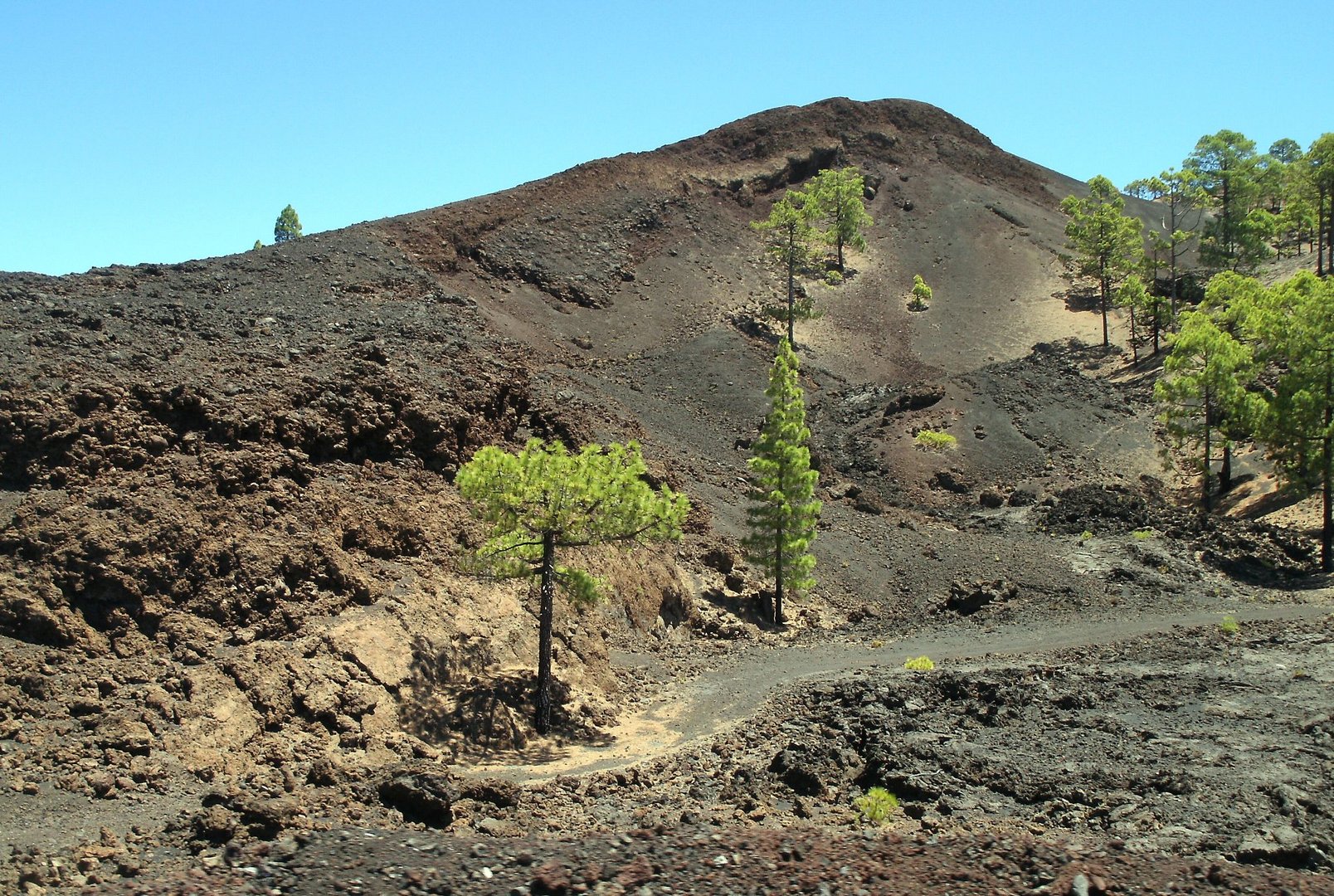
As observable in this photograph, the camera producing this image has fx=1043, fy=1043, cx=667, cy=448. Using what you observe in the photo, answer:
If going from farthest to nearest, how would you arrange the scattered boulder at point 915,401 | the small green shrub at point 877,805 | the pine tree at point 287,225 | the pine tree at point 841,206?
the pine tree at point 287,225 < the pine tree at point 841,206 < the scattered boulder at point 915,401 < the small green shrub at point 877,805

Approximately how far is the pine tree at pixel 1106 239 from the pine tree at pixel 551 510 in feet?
164

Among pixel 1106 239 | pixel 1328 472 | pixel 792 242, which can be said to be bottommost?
pixel 1328 472

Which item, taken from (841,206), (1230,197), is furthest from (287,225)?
(1230,197)

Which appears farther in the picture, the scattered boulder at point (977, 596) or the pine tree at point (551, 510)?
the scattered boulder at point (977, 596)

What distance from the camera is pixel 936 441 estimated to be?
48.6 metres

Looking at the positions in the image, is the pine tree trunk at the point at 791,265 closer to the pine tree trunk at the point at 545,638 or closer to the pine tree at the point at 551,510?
the pine tree at the point at 551,510

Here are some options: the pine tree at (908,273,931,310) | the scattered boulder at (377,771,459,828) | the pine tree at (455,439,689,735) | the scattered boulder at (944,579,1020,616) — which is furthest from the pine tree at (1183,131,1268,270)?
the scattered boulder at (377,771,459,828)

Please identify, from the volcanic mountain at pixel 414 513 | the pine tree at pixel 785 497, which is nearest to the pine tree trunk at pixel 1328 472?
the volcanic mountain at pixel 414 513

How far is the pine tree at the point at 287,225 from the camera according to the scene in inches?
3890

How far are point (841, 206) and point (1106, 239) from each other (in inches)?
759

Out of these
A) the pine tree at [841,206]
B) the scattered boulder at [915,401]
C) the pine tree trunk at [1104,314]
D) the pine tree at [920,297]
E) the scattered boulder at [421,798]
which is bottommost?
the scattered boulder at [421,798]

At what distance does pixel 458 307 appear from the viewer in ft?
149

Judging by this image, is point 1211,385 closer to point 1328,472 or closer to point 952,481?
point 1328,472

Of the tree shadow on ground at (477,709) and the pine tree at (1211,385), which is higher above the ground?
the pine tree at (1211,385)
